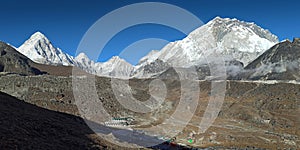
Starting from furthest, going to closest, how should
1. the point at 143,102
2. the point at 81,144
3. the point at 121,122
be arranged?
the point at 143,102 → the point at 121,122 → the point at 81,144

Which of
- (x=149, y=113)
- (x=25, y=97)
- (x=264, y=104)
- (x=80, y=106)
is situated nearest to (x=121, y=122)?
(x=80, y=106)

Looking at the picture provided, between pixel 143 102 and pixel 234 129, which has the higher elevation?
pixel 143 102

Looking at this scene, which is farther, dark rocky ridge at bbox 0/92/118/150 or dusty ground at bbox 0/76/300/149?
dusty ground at bbox 0/76/300/149

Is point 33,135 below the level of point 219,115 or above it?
below

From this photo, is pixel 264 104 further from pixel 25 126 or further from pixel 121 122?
pixel 25 126

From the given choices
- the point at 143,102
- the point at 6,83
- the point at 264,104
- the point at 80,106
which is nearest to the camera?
the point at 80,106

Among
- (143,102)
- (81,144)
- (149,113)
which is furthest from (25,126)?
(143,102)

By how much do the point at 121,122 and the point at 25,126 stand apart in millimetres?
56793

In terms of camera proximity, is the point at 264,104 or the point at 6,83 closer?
the point at 6,83

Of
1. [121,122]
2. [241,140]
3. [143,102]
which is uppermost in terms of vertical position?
[143,102]

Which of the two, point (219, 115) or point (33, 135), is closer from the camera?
point (33, 135)

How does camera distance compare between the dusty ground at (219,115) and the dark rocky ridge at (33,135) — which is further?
the dusty ground at (219,115)

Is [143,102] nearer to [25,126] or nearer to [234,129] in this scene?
[234,129]

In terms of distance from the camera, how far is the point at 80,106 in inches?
4134
